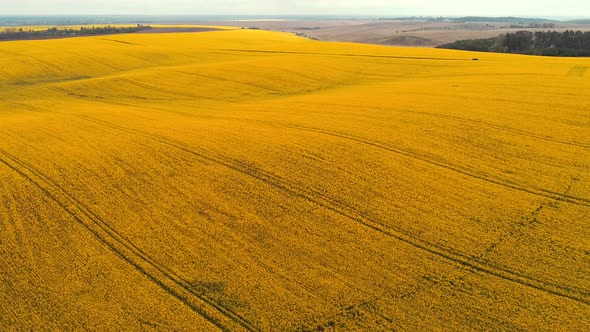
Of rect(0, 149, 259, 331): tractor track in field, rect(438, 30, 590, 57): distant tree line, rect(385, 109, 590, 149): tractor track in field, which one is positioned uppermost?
rect(438, 30, 590, 57): distant tree line

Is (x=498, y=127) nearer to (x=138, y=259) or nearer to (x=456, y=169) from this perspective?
(x=456, y=169)

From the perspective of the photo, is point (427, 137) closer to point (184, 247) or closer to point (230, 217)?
point (230, 217)

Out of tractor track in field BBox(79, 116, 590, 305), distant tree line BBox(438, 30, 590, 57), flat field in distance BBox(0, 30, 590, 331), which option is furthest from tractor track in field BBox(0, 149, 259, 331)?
distant tree line BBox(438, 30, 590, 57)

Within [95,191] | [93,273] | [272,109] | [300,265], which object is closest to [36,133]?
[95,191]

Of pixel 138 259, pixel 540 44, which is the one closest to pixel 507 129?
pixel 138 259

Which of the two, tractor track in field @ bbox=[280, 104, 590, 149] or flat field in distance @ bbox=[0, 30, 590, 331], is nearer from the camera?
flat field in distance @ bbox=[0, 30, 590, 331]

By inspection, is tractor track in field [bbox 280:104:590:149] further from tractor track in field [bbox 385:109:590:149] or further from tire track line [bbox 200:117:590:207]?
tire track line [bbox 200:117:590:207]
